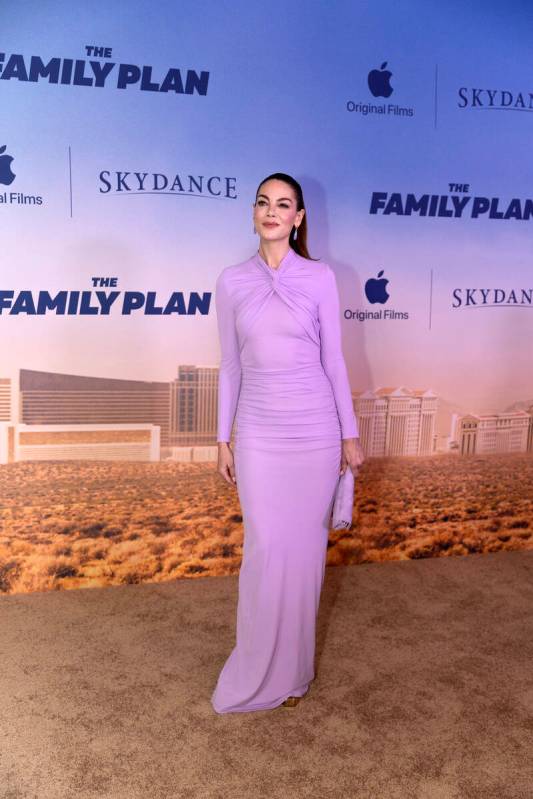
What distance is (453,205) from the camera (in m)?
4.29

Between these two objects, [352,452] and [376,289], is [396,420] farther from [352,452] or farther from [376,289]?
[352,452]

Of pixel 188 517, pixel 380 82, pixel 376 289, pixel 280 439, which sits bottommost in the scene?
pixel 188 517

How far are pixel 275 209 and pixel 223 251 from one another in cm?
133

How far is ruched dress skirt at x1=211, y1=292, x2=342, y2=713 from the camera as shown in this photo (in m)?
2.64

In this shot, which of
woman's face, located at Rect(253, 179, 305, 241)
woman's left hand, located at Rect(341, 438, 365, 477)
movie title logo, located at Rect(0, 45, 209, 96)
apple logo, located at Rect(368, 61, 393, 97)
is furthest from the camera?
apple logo, located at Rect(368, 61, 393, 97)

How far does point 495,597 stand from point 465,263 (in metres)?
1.76

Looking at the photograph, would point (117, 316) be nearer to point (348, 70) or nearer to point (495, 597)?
point (348, 70)

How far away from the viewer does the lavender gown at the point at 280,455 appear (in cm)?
264

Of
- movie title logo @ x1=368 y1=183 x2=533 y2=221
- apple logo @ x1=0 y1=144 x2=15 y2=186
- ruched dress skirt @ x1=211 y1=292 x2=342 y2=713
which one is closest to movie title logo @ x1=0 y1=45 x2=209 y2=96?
apple logo @ x1=0 y1=144 x2=15 y2=186

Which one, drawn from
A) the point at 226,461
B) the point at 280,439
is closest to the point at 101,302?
the point at 226,461

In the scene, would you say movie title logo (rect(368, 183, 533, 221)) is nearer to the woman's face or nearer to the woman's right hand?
the woman's face

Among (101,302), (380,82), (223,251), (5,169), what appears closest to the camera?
(5,169)

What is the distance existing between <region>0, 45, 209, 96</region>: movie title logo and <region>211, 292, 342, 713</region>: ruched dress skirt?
66.2 inches

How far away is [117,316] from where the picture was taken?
3.82 m
